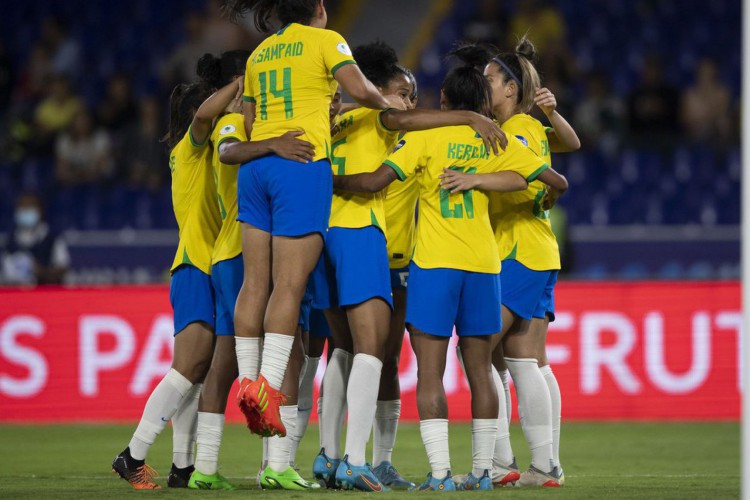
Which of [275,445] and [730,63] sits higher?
[730,63]

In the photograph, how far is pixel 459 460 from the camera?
8.16 m

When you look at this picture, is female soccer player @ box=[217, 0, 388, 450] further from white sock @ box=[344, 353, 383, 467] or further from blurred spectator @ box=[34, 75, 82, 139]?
blurred spectator @ box=[34, 75, 82, 139]

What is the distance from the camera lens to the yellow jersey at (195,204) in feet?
21.6

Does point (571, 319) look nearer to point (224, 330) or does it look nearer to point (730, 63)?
point (224, 330)

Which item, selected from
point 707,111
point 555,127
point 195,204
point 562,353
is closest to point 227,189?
point 195,204

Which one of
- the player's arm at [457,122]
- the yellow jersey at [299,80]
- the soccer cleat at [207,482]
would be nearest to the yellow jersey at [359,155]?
the player's arm at [457,122]

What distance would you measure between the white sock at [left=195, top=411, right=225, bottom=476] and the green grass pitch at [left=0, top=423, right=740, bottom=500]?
206 millimetres

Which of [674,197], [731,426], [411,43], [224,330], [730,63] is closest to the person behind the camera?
[224,330]

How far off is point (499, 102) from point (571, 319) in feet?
14.8

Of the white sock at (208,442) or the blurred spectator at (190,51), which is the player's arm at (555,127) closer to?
the white sock at (208,442)

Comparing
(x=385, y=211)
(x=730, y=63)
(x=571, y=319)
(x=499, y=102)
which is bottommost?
(x=571, y=319)

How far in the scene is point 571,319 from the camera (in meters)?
10.9

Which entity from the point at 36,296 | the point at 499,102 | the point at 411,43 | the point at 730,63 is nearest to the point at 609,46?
the point at 730,63

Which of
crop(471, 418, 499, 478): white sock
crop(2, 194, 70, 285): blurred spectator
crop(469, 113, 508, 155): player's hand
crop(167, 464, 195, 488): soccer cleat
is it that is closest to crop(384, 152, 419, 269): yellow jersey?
crop(469, 113, 508, 155): player's hand
